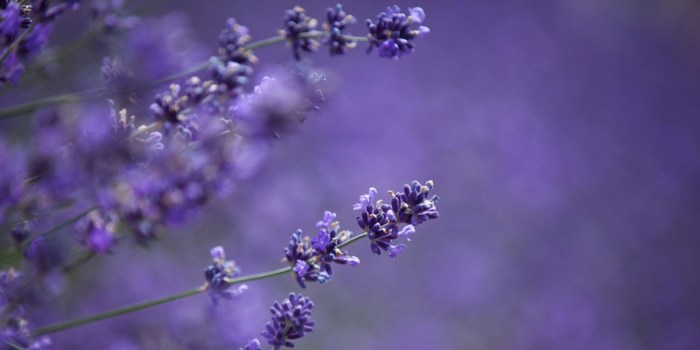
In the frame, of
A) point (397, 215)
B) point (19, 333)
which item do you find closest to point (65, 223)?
point (19, 333)

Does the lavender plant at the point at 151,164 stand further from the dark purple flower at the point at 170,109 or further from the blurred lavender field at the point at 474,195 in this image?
the blurred lavender field at the point at 474,195

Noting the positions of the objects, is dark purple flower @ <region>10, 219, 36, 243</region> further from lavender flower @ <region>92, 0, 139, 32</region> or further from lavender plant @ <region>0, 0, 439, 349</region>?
lavender flower @ <region>92, 0, 139, 32</region>

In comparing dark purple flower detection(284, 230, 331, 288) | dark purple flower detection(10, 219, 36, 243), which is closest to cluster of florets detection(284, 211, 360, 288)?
dark purple flower detection(284, 230, 331, 288)

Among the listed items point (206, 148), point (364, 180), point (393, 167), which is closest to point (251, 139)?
point (206, 148)

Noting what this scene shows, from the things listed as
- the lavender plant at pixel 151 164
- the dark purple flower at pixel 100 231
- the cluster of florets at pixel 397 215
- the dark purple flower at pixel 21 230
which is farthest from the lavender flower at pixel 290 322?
the dark purple flower at pixel 21 230

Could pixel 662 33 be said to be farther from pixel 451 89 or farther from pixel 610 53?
pixel 451 89

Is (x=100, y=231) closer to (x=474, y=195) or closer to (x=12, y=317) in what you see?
(x=12, y=317)
